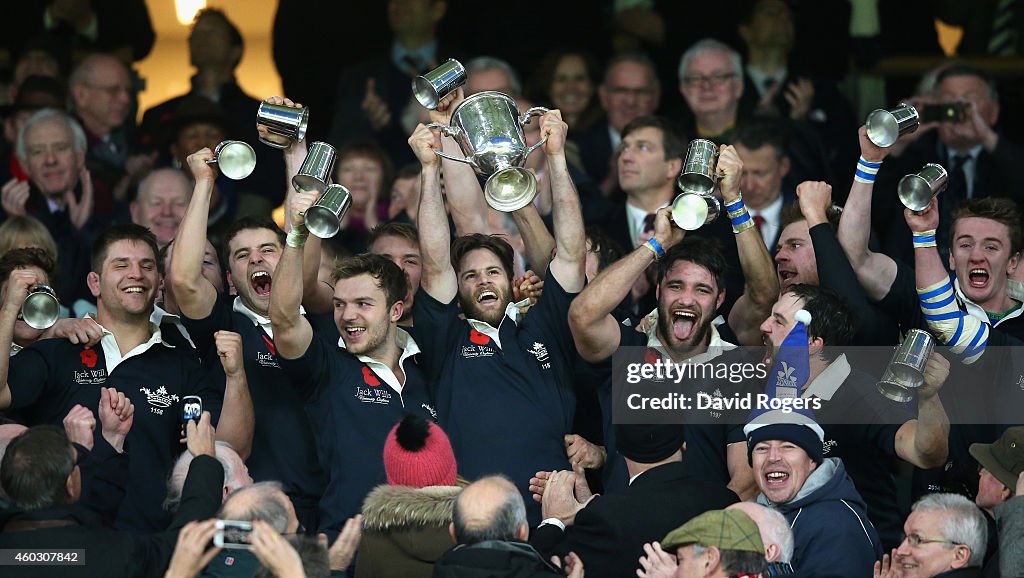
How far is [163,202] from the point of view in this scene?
9.16 metres

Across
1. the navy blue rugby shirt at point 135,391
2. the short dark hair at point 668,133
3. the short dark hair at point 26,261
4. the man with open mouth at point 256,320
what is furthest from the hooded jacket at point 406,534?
the short dark hair at point 668,133

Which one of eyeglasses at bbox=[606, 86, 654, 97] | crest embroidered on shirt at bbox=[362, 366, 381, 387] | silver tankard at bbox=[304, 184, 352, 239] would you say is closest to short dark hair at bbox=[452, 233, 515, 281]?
crest embroidered on shirt at bbox=[362, 366, 381, 387]

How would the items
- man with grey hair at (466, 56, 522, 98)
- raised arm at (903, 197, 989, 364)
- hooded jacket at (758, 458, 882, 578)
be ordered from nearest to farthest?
hooded jacket at (758, 458, 882, 578), raised arm at (903, 197, 989, 364), man with grey hair at (466, 56, 522, 98)

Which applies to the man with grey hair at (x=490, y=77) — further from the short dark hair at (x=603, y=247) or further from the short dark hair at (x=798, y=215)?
the short dark hair at (x=798, y=215)

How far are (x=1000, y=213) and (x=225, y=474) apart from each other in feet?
11.8

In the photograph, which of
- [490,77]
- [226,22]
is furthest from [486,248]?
[226,22]

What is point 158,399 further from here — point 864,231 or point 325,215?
point 864,231

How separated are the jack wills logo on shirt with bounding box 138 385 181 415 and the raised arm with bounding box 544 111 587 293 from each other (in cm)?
177

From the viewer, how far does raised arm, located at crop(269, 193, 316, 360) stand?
23.7 ft

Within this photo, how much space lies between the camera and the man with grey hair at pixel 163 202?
9.13 metres

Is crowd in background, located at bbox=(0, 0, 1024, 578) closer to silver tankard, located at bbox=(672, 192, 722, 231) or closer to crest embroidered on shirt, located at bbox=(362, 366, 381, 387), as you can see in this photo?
crest embroidered on shirt, located at bbox=(362, 366, 381, 387)

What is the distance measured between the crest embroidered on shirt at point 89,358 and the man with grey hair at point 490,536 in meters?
2.32

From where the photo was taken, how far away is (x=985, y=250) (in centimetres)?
766

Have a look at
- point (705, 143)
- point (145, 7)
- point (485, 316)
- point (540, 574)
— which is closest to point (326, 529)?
point (485, 316)
